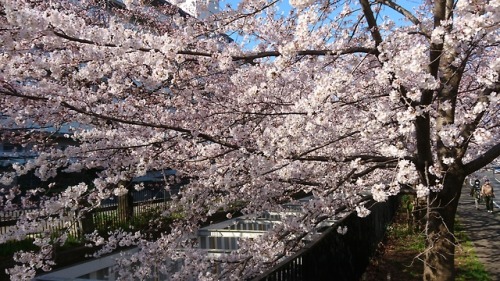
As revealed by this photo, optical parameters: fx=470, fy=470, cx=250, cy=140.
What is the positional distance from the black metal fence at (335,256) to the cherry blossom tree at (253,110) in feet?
1.23

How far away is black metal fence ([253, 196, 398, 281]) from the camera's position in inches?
177

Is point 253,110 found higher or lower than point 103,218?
higher

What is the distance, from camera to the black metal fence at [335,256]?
451cm

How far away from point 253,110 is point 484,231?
41.6ft

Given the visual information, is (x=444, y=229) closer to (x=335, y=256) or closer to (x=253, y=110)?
(x=335, y=256)

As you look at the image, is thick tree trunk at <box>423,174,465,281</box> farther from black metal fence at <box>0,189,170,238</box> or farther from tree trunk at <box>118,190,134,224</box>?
tree trunk at <box>118,190,134,224</box>

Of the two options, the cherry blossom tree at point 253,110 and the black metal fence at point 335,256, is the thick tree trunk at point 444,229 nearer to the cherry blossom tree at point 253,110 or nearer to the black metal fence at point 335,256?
the cherry blossom tree at point 253,110

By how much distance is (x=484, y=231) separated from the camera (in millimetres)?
15211

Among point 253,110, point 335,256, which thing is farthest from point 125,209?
point 253,110

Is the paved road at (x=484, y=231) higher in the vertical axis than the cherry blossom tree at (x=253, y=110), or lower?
lower

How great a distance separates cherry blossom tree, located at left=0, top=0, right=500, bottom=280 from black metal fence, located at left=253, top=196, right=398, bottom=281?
0.38 m

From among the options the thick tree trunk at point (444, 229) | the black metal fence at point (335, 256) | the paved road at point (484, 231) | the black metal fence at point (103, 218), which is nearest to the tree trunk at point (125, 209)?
the black metal fence at point (103, 218)

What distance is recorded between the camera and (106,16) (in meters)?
11.0

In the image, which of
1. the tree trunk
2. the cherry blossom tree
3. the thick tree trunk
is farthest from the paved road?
the tree trunk
